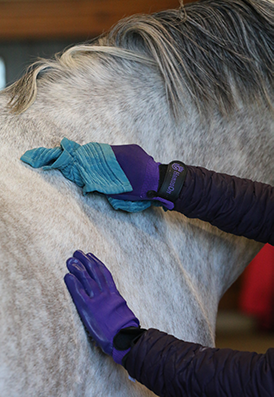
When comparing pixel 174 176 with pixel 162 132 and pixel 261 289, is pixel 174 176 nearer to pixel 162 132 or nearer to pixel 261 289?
pixel 162 132

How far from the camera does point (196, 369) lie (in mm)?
490

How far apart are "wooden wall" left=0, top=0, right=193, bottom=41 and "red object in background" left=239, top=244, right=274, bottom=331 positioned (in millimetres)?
1691

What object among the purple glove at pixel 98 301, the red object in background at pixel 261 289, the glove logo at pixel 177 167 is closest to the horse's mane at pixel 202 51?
the glove logo at pixel 177 167

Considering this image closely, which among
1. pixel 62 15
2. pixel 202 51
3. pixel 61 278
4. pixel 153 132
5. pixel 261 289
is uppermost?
pixel 62 15

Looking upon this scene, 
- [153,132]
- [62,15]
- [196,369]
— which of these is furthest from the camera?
[62,15]

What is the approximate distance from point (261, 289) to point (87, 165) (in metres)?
2.08

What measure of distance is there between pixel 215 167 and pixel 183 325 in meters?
0.35

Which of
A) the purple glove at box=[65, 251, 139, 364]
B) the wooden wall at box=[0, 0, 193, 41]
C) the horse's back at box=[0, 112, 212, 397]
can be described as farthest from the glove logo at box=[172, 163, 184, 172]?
the wooden wall at box=[0, 0, 193, 41]

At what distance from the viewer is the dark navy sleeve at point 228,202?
0.66 metres

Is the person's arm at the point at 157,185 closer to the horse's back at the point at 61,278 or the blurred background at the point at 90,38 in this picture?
the horse's back at the point at 61,278

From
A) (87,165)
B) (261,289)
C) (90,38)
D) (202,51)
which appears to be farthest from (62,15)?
(261,289)

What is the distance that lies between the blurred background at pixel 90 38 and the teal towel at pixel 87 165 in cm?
158

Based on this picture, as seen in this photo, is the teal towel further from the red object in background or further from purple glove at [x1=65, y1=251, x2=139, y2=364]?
the red object in background

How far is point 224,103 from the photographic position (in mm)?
788
